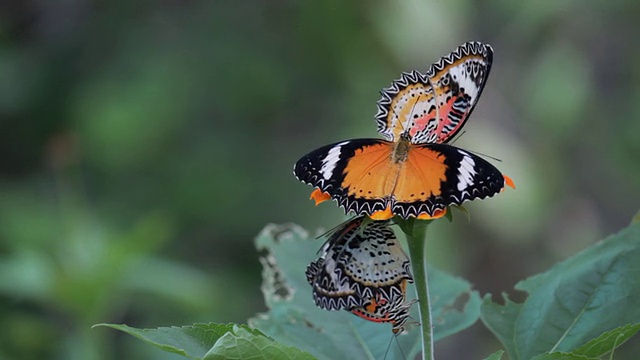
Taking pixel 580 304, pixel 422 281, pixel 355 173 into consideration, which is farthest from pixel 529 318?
pixel 355 173

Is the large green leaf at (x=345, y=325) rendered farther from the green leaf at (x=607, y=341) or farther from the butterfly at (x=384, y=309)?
the green leaf at (x=607, y=341)

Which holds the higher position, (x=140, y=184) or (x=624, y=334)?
(x=140, y=184)

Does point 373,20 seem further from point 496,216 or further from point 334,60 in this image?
point 496,216

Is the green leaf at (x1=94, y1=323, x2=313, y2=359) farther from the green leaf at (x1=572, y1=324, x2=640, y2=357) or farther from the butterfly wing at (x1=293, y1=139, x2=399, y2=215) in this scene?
the green leaf at (x1=572, y1=324, x2=640, y2=357)

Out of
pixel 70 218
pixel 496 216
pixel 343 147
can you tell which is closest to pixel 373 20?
pixel 496 216

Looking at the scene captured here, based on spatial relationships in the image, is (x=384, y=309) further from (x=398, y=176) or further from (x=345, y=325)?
(x=345, y=325)

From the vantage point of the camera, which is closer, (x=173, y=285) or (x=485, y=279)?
(x=173, y=285)
